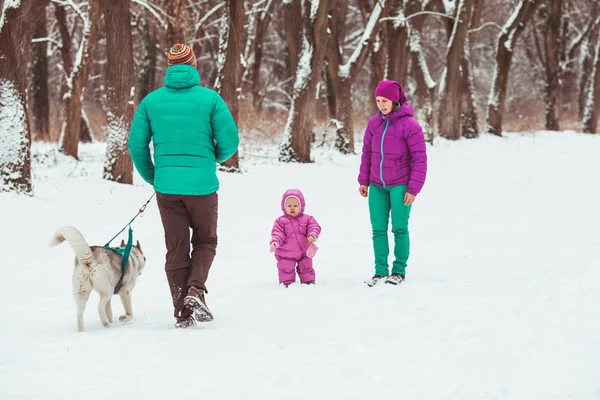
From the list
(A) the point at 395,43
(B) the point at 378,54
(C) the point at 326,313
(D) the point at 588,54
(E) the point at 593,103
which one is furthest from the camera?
(D) the point at 588,54

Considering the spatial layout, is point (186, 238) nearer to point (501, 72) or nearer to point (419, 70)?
point (419, 70)

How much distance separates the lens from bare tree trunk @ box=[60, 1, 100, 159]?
579 inches

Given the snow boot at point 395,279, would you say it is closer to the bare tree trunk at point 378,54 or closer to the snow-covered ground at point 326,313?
the snow-covered ground at point 326,313

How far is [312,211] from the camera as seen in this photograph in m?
12.4

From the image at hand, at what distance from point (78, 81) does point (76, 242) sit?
10906mm

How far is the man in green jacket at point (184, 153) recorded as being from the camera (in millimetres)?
5254

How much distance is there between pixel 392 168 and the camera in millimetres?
6742

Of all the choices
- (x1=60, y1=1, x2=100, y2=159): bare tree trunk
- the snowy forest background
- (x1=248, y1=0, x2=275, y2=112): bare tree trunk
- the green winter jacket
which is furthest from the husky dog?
(x1=248, y1=0, x2=275, y2=112): bare tree trunk

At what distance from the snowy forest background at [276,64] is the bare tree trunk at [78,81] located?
0.02m

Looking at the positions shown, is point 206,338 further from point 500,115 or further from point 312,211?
point 500,115

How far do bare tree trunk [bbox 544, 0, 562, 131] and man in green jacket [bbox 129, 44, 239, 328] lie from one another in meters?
24.3

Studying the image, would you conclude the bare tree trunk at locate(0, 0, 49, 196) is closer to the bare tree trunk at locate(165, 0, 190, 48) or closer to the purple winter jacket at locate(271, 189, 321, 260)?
the bare tree trunk at locate(165, 0, 190, 48)

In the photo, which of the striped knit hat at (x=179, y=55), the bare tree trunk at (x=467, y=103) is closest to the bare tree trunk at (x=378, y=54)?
the bare tree trunk at (x=467, y=103)

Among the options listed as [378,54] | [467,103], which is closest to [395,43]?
[378,54]
